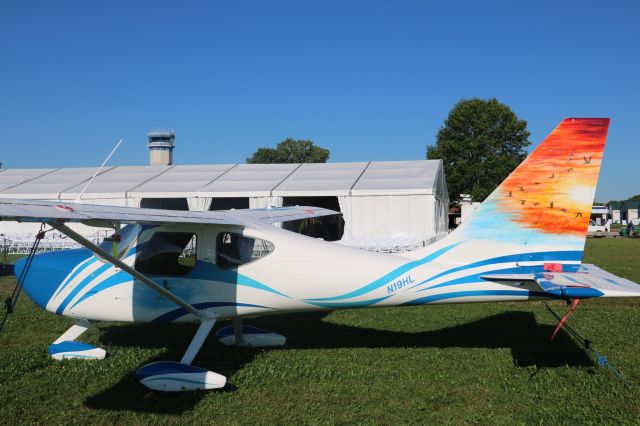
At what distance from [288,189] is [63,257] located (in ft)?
52.2

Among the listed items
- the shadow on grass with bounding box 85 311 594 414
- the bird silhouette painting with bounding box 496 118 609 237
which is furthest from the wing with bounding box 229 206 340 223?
the bird silhouette painting with bounding box 496 118 609 237

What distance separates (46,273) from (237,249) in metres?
2.52

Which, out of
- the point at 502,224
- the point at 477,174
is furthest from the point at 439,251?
the point at 477,174

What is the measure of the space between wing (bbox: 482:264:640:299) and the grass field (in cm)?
111

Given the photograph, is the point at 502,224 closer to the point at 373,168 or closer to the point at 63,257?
the point at 63,257

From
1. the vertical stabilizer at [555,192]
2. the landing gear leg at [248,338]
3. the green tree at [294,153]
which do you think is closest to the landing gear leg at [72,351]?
the landing gear leg at [248,338]

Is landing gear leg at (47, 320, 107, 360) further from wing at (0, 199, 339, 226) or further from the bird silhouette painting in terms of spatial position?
the bird silhouette painting

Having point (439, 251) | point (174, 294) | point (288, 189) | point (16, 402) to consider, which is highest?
point (288, 189)

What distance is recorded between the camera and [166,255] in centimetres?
622

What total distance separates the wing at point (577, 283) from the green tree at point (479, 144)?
4651 cm

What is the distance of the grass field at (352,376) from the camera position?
16.2 ft

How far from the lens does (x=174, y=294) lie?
6.09 meters

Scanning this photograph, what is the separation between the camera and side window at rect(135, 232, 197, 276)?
6184mm

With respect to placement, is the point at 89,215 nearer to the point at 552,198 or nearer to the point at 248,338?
the point at 248,338
